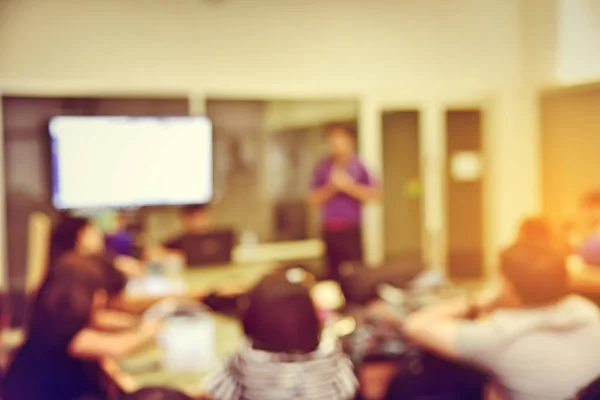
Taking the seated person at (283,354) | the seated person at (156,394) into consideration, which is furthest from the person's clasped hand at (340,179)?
the seated person at (156,394)

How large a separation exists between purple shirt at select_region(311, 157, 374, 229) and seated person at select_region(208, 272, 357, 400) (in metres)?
2.64

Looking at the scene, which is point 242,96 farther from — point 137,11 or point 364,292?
point 364,292

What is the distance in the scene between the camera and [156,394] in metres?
1.17

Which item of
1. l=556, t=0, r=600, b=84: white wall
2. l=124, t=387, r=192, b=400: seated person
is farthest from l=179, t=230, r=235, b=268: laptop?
l=124, t=387, r=192, b=400: seated person

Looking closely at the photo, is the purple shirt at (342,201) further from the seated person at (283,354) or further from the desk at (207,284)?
the seated person at (283,354)

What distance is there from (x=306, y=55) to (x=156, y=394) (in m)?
3.47

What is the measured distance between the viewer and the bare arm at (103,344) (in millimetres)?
1924

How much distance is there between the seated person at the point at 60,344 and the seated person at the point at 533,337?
0.92 metres

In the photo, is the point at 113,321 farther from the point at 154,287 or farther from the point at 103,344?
the point at 154,287

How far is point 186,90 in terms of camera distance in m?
4.12

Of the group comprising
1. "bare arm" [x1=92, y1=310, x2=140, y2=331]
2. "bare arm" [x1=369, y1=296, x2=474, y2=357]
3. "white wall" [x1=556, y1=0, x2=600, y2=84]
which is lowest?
"bare arm" [x1=92, y1=310, x2=140, y2=331]

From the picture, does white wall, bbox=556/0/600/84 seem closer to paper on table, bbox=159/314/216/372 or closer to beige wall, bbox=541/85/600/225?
paper on table, bbox=159/314/216/372

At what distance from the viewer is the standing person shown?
411cm

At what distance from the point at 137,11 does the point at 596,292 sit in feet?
9.09
